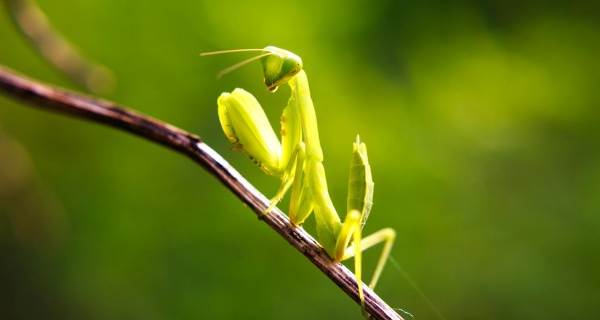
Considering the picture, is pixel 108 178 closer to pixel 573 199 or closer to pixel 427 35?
pixel 427 35

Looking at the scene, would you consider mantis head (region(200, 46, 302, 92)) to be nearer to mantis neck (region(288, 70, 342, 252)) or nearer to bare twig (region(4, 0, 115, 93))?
mantis neck (region(288, 70, 342, 252))

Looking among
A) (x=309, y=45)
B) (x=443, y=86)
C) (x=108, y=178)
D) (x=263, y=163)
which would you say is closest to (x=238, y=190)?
(x=263, y=163)

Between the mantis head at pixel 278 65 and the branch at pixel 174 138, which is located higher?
the mantis head at pixel 278 65

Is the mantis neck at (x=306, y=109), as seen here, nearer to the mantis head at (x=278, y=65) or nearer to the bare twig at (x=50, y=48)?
the mantis head at (x=278, y=65)

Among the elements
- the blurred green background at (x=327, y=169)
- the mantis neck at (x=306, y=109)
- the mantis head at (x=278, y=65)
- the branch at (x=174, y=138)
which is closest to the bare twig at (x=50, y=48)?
the branch at (x=174, y=138)

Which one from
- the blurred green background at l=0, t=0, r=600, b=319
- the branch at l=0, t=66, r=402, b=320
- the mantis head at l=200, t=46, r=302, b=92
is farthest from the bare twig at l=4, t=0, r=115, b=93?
the blurred green background at l=0, t=0, r=600, b=319

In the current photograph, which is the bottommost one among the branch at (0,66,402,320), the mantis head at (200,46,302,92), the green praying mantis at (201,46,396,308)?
the branch at (0,66,402,320)
